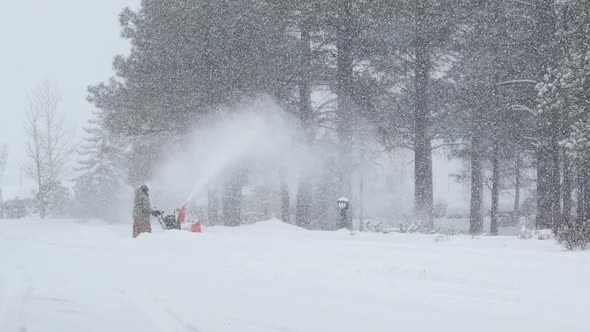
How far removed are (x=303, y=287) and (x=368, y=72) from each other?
49.4 feet

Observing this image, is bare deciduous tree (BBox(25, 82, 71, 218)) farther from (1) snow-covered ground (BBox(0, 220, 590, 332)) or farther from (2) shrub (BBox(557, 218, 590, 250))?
(2) shrub (BBox(557, 218, 590, 250))

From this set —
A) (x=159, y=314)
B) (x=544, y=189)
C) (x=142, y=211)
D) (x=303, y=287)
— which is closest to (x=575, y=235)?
(x=303, y=287)

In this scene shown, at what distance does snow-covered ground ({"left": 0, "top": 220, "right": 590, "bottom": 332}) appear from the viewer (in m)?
5.72

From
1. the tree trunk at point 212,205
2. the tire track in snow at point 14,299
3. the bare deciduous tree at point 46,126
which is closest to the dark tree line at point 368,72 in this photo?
the tree trunk at point 212,205

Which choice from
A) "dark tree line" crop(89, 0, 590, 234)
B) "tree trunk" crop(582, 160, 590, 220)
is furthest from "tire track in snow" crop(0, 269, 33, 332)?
"dark tree line" crop(89, 0, 590, 234)

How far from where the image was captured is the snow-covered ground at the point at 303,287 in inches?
225

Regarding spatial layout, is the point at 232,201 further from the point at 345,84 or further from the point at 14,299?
the point at 14,299

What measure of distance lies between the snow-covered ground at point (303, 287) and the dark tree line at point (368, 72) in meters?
7.82

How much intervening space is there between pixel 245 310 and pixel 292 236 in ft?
25.7

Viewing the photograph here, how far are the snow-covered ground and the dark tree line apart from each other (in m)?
7.82

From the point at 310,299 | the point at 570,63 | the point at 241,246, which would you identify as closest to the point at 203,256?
the point at 241,246

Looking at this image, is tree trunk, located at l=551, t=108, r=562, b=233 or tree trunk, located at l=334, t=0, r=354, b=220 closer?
tree trunk, located at l=551, t=108, r=562, b=233

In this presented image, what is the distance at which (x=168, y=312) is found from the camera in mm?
6195

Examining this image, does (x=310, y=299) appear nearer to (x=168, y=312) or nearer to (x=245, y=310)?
(x=245, y=310)
